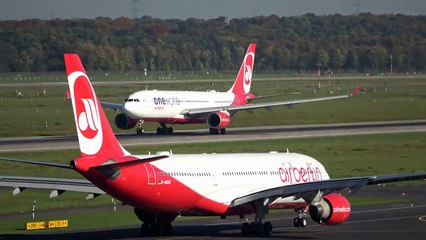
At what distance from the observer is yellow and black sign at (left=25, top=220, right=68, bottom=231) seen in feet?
144

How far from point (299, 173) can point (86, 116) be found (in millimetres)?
11304

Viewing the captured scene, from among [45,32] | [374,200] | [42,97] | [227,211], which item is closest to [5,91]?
[42,97]

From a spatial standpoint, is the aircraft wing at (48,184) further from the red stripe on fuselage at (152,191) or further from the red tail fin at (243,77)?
the red tail fin at (243,77)

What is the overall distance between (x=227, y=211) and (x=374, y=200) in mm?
16496

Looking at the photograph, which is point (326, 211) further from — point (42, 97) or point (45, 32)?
point (45, 32)

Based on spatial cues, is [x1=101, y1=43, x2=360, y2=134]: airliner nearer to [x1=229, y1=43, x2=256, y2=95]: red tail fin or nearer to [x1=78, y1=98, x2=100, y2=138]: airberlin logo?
[x1=229, y1=43, x2=256, y2=95]: red tail fin

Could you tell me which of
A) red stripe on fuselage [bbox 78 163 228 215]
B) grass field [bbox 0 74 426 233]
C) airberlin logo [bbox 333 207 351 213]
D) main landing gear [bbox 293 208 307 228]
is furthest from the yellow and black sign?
airberlin logo [bbox 333 207 351 213]

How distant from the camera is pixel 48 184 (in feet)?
135

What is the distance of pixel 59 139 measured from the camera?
8712cm

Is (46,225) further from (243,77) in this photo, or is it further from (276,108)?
(276,108)

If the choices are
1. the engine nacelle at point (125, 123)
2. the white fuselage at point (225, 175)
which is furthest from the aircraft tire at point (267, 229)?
the engine nacelle at point (125, 123)

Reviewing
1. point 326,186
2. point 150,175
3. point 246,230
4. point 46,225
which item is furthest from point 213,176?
point 46,225

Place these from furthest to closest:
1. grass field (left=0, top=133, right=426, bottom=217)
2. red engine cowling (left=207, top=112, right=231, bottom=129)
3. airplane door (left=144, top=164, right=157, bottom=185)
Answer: red engine cowling (left=207, top=112, right=231, bottom=129), grass field (left=0, top=133, right=426, bottom=217), airplane door (left=144, top=164, right=157, bottom=185)

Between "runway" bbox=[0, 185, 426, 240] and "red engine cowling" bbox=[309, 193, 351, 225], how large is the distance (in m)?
0.69
